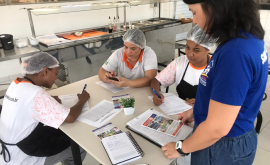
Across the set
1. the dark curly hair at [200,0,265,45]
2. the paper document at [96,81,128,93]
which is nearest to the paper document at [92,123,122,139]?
the paper document at [96,81,128,93]

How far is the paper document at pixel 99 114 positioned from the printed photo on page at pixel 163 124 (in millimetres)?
276

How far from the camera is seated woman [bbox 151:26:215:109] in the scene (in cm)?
154

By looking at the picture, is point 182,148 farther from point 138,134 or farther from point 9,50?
point 9,50

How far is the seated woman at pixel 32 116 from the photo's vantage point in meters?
1.23

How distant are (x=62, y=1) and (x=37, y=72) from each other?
268 centimetres

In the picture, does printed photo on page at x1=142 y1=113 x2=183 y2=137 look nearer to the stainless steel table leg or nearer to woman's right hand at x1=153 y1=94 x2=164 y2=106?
woman's right hand at x1=153 y1=94 x2=164 y2=106

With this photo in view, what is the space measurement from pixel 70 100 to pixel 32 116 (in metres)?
0.39

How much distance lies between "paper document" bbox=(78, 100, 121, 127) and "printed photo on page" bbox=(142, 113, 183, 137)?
0.28 m

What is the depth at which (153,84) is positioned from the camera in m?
1.79

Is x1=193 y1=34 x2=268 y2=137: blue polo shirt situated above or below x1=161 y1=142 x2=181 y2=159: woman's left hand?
above

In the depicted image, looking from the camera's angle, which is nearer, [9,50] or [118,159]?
[118,159]

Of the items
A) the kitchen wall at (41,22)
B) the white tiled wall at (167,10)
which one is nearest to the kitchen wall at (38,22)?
the kitchen wall at (41,22)

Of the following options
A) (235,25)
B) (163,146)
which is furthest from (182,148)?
(235,25)

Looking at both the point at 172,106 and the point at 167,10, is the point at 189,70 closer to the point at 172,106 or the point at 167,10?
the point at 172,106
